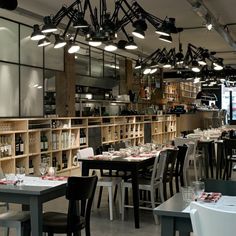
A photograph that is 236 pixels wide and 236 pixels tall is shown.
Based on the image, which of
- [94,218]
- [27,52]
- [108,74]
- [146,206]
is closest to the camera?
[94,218]

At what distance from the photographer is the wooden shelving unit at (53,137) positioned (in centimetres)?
777

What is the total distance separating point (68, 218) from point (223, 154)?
20.8 feet

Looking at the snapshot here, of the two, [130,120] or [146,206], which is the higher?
[130,120]

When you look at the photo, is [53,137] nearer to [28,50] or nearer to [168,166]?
[28,50]

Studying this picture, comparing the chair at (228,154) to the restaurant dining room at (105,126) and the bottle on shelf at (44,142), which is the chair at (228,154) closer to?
the restaurant dining room at (105,126)

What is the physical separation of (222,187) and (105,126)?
8.19 metres

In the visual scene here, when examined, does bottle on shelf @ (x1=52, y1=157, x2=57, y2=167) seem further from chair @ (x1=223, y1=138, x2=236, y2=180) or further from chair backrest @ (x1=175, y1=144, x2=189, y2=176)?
chair @ (x1=223, y1=138, x2=236, y2=180)

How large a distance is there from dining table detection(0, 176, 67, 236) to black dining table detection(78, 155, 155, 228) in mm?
1785

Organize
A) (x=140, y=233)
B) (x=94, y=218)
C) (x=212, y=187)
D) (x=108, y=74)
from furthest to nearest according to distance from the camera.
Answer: (x=108, y=74), (x=94, y=218), (x=140, y=233), (x=212, y=187)

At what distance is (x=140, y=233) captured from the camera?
5.14 metres

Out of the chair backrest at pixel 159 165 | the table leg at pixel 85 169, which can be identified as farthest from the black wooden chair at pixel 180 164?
the table leg at pixel 85 169

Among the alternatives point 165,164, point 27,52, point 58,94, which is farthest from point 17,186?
point 58,94

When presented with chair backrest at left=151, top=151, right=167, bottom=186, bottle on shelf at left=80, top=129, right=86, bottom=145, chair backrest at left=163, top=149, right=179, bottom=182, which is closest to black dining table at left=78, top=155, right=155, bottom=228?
chair backrest at left=151, top=151, right=167, bottom=186

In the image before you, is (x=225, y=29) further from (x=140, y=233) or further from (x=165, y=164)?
(x=140, y=233)
